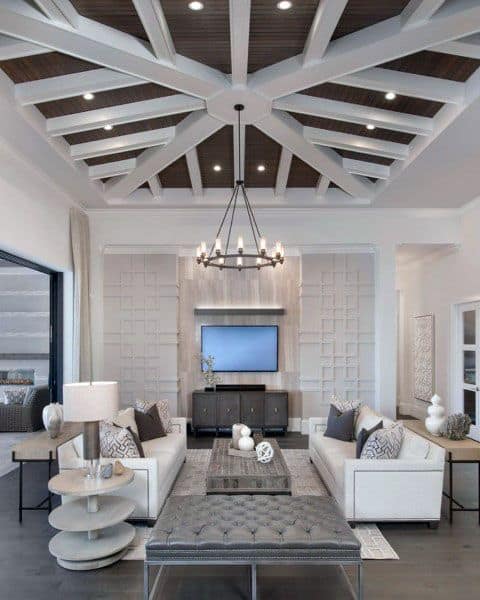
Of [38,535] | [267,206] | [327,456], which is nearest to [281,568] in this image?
[327,456]

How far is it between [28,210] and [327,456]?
13.9 feet

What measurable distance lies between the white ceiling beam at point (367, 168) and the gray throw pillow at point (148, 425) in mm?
3814

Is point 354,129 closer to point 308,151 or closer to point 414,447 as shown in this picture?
point 308,151

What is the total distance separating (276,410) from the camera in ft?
26.0

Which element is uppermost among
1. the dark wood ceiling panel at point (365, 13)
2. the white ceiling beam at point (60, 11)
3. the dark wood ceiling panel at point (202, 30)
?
the dark wood ceiling panel at point (365, 13)

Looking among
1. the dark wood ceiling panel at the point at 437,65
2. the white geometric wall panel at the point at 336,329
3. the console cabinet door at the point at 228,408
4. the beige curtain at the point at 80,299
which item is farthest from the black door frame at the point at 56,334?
the dark wood ceiling panel at the point at 437,65

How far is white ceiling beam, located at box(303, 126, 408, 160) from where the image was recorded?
5.16 m

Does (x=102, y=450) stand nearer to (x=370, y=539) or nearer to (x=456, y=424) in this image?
(x=370, y=539)

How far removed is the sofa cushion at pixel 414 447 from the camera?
424 cm

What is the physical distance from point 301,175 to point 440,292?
3.49 m

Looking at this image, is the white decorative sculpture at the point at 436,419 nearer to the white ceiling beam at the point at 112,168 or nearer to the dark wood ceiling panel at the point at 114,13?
the dark wood ceiling panel at the point at 114,13

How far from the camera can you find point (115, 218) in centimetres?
766

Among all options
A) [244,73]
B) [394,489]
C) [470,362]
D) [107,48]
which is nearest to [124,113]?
[107,48]

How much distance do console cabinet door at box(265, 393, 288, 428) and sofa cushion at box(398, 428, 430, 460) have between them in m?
3.48
